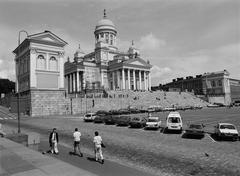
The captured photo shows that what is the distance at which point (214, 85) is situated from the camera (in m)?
142

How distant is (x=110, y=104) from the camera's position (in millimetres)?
71812

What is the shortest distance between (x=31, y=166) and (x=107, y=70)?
334 feet

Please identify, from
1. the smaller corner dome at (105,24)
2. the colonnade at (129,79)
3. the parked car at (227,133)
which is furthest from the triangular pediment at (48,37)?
the smaller corner dome at (105,24)

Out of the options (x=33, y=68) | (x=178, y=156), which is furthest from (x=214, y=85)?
(x=178, y=156)

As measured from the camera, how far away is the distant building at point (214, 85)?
127 meters

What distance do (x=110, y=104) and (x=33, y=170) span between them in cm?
6046

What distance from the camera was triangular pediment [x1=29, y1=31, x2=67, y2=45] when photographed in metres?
60.1

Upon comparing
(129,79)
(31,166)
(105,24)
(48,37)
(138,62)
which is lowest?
(31,166)

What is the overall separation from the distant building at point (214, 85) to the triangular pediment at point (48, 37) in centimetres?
7673

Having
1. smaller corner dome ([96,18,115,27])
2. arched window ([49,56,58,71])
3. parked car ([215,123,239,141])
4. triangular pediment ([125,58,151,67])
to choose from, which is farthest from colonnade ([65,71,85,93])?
parked car ([215,123,239,141])

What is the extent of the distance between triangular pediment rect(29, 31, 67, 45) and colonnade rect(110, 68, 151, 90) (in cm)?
4429

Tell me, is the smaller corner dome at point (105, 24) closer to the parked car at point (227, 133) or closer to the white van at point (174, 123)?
the white van at point (174, 123)

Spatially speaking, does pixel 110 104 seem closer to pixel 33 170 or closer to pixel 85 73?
pixel 85 73

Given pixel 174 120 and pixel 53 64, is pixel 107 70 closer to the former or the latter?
pixel 53 64
